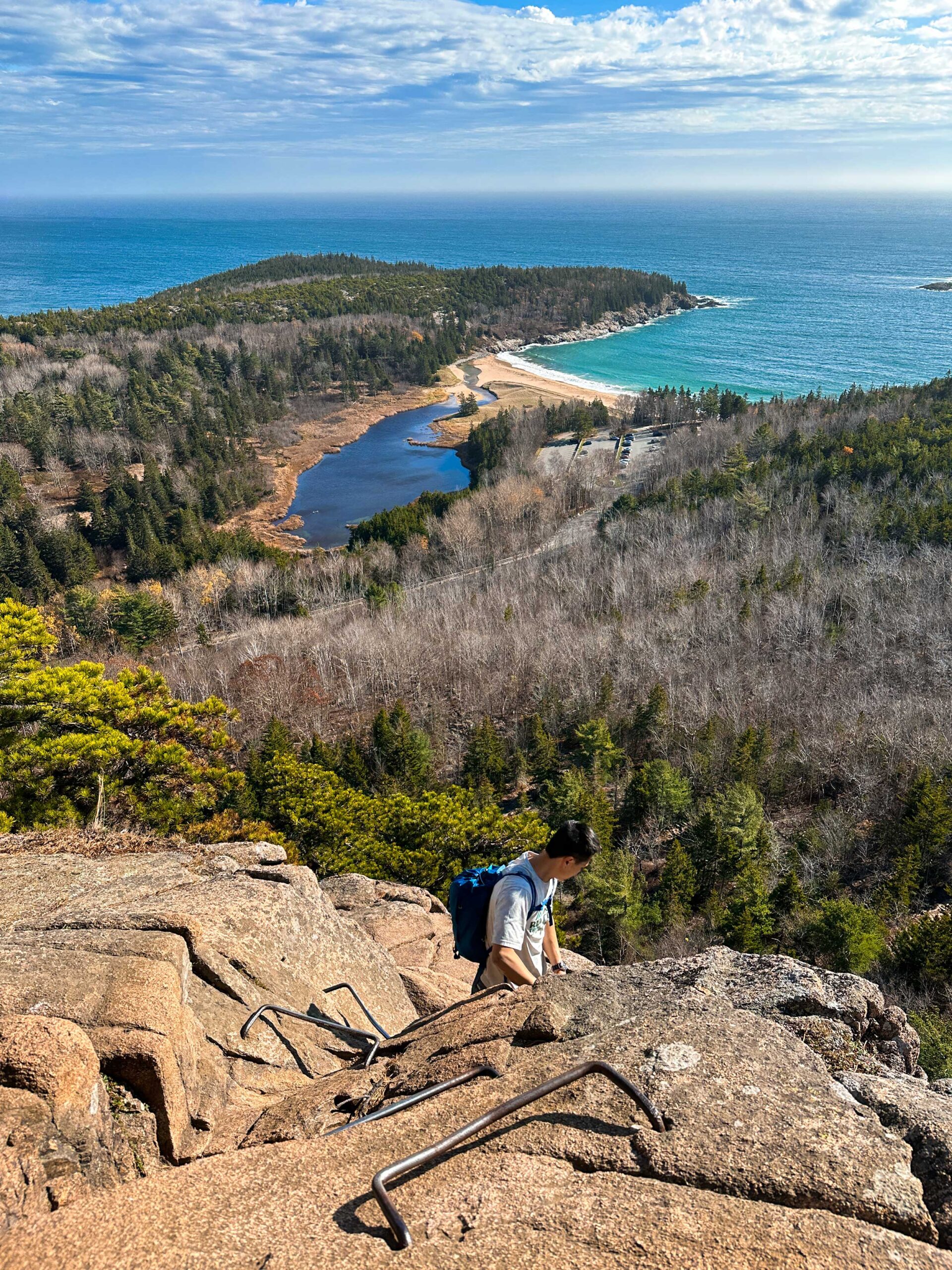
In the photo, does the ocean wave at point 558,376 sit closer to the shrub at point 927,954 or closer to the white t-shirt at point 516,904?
the shrub at point 927,954

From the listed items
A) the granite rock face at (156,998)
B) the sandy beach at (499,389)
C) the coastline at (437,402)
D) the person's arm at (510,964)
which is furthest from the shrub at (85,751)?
the sandy beach at (499,389)

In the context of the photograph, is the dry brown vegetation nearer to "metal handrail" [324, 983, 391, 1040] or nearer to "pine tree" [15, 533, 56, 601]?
"pine tree" [15, 533, 56, 601]

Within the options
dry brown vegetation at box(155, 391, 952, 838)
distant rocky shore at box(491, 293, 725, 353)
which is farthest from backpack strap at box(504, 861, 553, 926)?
distant rocky shore at box(491, 293, 725, 353)

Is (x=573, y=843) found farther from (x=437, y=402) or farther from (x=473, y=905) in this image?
(x=437, y=402)

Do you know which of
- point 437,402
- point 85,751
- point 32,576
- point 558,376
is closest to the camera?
point 85,751

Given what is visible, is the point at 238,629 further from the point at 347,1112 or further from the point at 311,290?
the point at 311,290

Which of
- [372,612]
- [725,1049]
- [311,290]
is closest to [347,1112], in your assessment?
[725,1049]

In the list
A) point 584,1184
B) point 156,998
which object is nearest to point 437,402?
point 156,998
